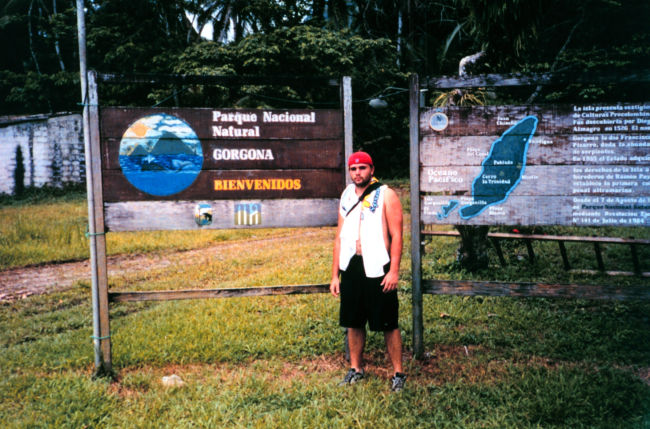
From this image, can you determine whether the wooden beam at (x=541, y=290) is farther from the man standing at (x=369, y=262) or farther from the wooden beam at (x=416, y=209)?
the man standing at (x=369, y=262)

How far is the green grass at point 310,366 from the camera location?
341 centimetres

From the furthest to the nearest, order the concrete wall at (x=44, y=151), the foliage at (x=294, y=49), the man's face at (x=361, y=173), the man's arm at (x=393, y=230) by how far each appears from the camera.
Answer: the concrete wall at (x=44, y=151), the foliage at (x=294, y=49), the man's face at (x=361, y=173), the man's arm at (x=393, y=230)

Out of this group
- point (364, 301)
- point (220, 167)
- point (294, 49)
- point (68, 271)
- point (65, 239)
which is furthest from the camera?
point (294, 49)

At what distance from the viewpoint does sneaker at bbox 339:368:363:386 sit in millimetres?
3898

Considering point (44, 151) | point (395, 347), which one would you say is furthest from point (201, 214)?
point (44, 151)

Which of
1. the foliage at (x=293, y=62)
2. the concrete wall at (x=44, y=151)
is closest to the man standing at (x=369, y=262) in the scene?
the foliage at (x=293, y=62)

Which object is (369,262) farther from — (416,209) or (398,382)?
(398,382)

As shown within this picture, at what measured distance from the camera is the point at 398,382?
3.79 metres

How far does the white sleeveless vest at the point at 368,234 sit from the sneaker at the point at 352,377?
0.88 meters

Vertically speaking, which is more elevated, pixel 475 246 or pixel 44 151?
pixel 44 151

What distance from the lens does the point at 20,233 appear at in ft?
34.6

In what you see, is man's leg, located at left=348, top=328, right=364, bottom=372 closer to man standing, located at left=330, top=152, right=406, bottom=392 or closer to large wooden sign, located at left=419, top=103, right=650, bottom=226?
man standing, located at left=330, top=152, right=406, bottom=392

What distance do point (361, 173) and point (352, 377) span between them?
1.71 metres

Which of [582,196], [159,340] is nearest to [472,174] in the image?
[582,196]
